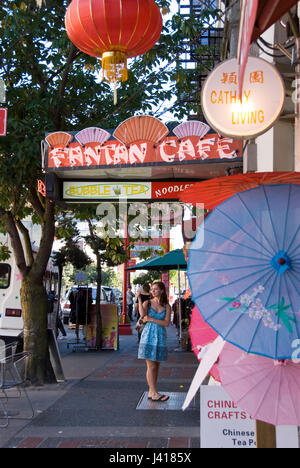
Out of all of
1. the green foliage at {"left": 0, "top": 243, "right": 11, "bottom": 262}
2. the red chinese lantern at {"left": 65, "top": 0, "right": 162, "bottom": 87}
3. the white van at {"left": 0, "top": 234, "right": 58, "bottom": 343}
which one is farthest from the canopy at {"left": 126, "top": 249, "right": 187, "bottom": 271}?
the red chinese lantern at {"left": 65, "top": 0, "right": 162, "bottom": 87}

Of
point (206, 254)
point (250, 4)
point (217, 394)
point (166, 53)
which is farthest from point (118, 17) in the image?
point (166, 53)

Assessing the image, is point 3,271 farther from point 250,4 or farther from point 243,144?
point 250,4

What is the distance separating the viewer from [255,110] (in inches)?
178

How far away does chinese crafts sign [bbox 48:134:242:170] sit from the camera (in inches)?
290

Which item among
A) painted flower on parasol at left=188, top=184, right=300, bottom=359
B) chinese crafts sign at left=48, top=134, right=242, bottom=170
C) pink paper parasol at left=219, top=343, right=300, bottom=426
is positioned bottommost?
pink paper parasol at left=219, top=343, right=300, bottom=426

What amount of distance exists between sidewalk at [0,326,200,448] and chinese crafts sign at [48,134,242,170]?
136 inches

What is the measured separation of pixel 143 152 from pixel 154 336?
115 inches

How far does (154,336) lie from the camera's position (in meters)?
8.57

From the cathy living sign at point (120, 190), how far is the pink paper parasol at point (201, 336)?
5054 mm

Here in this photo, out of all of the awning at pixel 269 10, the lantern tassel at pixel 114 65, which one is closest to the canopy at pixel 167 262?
the lantern tassel at pixel 114 65

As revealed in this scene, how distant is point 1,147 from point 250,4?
7.14 metres

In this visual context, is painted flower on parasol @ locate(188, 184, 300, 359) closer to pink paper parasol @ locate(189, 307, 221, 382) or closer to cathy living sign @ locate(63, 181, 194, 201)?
pink paper parasol @ locate(189, 307, 221, 382)

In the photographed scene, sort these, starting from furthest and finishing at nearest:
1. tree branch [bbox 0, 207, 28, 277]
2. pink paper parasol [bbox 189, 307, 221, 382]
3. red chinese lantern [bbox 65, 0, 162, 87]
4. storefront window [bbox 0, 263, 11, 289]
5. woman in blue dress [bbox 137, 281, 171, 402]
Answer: storefront window [bbox 0, 263, 11, 289] → tree branch [bbox 0, 207, 28, 277] → woman in blue dress [bbox 137, 281, 171, 402] → red chinese lantern [bbox 65, 0, 162, 87] → pink paper parasol [bbox 189, 307, 221, 382]

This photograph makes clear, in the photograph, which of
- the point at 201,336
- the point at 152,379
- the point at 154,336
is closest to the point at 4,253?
the point at 154,336
